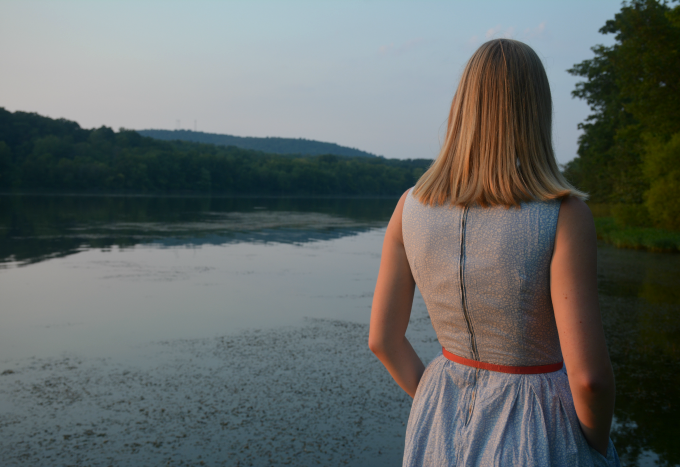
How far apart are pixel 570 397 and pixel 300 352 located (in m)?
5.55

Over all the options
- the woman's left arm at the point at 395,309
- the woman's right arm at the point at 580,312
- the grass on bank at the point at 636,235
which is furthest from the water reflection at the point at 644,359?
the grass on bank at the point at 636,235

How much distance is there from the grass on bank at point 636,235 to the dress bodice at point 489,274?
710 inches

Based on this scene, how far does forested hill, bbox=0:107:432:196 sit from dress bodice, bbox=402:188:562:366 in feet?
238

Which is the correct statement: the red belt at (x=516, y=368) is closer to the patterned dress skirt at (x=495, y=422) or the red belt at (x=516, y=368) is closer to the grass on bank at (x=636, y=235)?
the patterned dress skirt at (x=495, y=422)

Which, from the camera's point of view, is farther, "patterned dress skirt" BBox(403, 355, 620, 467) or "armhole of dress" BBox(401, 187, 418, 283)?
"armhole of dress" BBox(401, 187, 418, 283)

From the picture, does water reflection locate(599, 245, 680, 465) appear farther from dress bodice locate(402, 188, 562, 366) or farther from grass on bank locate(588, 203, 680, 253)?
grass on bank locate(588, 203, 680, 253)

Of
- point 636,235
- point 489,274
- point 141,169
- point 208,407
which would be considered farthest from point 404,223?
point 141,169

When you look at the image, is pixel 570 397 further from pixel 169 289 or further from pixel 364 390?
pixel 169 289

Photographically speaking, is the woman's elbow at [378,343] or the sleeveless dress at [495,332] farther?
the woman's elbow at [378,343]

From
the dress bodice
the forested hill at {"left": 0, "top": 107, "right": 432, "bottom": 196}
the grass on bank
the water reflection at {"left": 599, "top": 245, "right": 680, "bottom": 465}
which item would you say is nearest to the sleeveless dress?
the dress bodice

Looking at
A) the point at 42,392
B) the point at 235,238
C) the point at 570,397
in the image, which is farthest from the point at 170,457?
the point at 235,238

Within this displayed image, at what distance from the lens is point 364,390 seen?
5320mm

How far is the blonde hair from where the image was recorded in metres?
1.18

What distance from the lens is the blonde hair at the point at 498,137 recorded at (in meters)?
1.18
